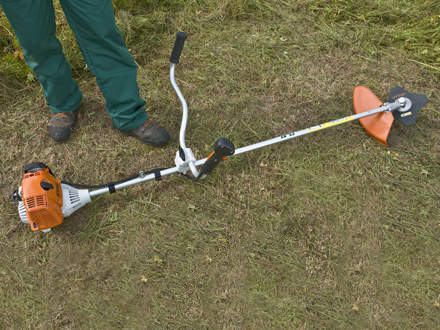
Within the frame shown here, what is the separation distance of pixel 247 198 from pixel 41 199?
1.30 meters

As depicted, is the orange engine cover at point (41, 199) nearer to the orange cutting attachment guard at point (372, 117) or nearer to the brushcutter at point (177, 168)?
the brushcutter at point (177, 168)

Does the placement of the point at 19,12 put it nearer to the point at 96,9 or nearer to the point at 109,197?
the point at 96,9

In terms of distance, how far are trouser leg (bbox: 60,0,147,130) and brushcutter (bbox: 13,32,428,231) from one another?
0.36 metres

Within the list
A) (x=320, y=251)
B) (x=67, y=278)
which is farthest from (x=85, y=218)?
(x=320, y=251)

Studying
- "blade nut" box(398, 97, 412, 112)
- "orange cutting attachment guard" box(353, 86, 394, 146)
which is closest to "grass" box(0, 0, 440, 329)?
"orange cutting attachment guard" box(353, 86, 394, 146)

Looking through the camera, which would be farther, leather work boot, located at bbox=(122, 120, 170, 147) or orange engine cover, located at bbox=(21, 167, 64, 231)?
leather work boot, located at bbox=(122, 120, 170, 147)

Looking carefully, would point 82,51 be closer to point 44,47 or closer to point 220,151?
point 44,47

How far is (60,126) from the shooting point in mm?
2449

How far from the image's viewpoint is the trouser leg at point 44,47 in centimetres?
172

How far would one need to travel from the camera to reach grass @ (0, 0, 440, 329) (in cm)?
206

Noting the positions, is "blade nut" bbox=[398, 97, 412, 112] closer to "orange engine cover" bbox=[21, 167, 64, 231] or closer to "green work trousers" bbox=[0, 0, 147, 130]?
"green work trousers" bbox=[0, 0, 147, 130]

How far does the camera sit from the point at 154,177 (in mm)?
2141

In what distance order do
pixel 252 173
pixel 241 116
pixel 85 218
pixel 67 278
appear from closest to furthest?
pixel 67 278 < pixel 85 218 < pixel 252 173 < pixel 241 116

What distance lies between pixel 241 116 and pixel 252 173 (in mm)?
518
